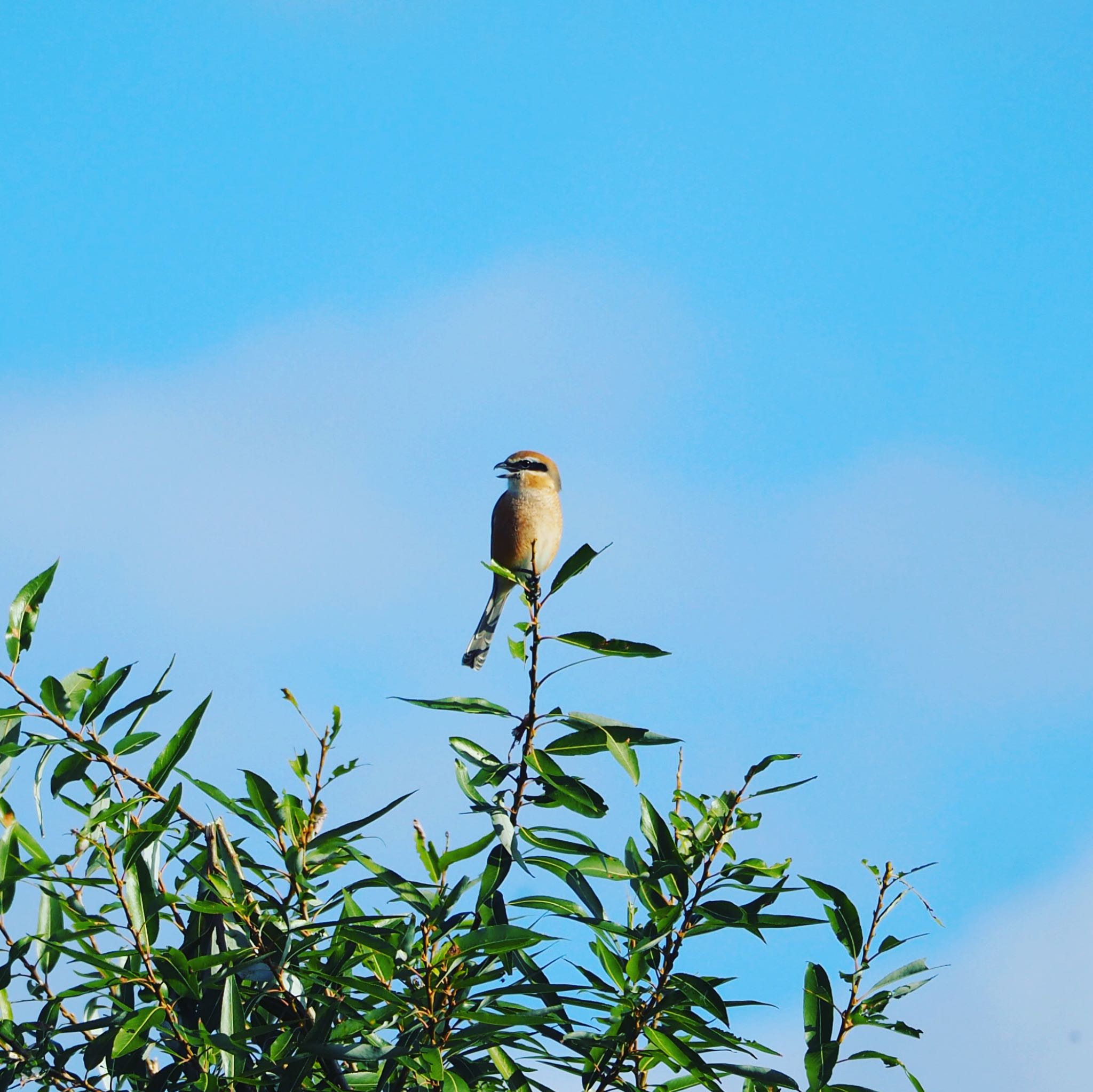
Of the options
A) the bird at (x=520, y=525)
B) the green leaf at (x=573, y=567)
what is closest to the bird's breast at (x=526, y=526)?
the bird at (x=520, y=525)

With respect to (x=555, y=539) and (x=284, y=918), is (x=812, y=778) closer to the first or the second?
(x=284, y=918)

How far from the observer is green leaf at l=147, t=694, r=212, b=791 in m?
3.46

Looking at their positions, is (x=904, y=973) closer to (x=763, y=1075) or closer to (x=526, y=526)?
(x=763, y=1075)

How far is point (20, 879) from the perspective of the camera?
11.5ft

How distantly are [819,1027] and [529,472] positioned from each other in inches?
178

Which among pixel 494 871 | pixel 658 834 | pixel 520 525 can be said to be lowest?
pixel 494 871

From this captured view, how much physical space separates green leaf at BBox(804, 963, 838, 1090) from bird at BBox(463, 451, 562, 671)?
4087mm

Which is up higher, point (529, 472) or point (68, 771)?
point (529, 472)

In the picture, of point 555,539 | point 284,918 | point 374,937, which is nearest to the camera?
point 374,937

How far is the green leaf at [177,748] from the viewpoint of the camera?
3459 mm

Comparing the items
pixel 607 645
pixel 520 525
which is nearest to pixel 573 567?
pixel 607 645

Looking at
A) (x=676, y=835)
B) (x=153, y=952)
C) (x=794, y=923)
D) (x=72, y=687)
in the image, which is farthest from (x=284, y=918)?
(x=794, y=923)

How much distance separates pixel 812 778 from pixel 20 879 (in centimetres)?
220

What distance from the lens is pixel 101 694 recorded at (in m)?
3.52
